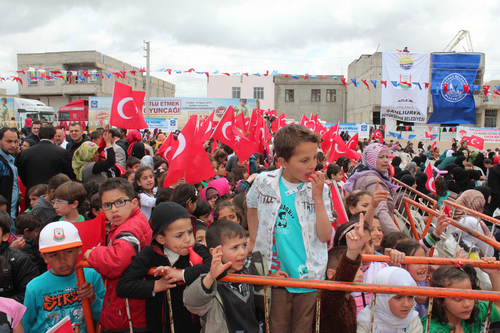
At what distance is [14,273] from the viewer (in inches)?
95.7

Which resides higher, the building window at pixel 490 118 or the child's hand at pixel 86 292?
the building window at pixel 490 118

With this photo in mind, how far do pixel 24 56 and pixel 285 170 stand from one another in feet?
154

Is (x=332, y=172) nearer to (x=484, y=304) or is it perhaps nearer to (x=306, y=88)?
(x=484, y=304)

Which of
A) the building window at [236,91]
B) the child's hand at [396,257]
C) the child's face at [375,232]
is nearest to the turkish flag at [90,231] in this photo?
the child's hand at [396,257]

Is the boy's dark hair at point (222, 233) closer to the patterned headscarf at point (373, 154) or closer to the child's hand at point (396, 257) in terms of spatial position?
the child's hand at point (396, 257)

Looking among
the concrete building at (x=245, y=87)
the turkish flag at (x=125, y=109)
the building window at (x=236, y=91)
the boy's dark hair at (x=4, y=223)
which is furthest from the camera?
the building window at (x=236, y=91)

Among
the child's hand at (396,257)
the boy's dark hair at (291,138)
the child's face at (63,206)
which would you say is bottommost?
the child's hand at (396,257)

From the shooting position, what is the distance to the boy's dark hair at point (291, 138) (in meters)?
2.07

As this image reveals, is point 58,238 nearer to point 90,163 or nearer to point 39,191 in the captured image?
point 39,191

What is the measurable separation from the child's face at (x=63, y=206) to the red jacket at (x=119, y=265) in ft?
3.54

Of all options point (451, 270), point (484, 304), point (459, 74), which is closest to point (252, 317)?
point (451, 270)

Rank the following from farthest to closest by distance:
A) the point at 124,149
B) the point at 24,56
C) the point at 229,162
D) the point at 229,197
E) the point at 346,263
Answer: the point at 24,56 → the point at 229,162 → the point at 124,149 → the point at 229,197 → the point at 346,263

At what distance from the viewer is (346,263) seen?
1955mm

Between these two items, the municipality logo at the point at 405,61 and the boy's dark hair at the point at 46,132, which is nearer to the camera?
the boy's dark hair at the point at 46,132
